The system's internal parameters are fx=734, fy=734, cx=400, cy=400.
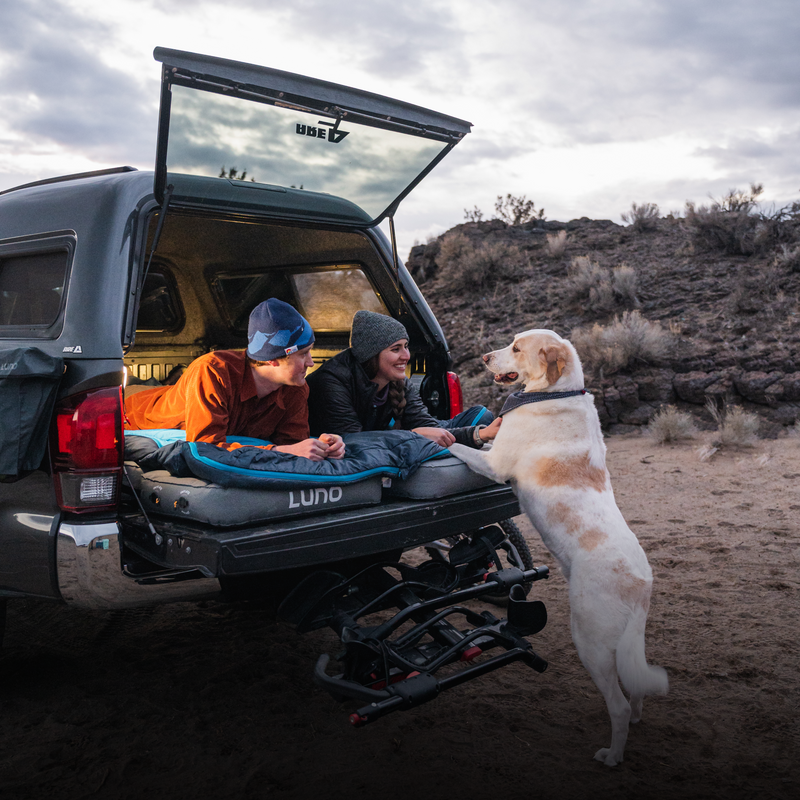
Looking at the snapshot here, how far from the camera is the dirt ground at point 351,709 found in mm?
2541

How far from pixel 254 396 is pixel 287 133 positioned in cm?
113

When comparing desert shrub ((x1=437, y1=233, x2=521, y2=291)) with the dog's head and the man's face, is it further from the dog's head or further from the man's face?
the man's face

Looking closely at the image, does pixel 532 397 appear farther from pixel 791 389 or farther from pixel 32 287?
pixel 791 389

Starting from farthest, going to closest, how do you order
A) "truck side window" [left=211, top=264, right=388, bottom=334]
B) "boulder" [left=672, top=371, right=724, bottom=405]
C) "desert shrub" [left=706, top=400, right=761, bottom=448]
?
"boulder" [left=672, top=371, right=724, bottom=405], "desert shrub" [left=706, top=400, right=761, bottom=448], "truck side window" [left=211, top=264, right=388, bottom=334]

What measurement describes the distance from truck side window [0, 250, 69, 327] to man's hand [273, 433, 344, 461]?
1.05m

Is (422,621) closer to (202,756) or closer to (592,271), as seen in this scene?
(202,756)

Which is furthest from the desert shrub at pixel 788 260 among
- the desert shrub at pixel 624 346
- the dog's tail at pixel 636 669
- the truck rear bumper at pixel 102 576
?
the truck rear bumper at pixel 102 576

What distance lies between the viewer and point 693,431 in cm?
991

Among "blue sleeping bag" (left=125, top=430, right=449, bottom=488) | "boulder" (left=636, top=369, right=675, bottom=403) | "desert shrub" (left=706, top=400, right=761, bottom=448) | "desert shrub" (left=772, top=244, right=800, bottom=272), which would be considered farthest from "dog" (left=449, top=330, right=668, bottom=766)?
"desert shrub" (left=772, top=244, right=800, bottom=272)

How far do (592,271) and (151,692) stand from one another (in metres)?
14.4

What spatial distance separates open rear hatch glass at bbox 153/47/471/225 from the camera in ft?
8.82

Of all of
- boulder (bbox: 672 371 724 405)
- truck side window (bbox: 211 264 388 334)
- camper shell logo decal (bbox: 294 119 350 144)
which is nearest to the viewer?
camper shell logo decal (bbox: 294 119 350 144)

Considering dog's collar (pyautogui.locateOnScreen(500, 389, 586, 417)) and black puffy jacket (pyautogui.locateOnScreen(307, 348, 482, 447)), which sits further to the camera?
black puffy jacket (pyautogui.locateOnScreen(307, 348, 482, 447))

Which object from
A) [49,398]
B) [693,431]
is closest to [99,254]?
[49,398]
